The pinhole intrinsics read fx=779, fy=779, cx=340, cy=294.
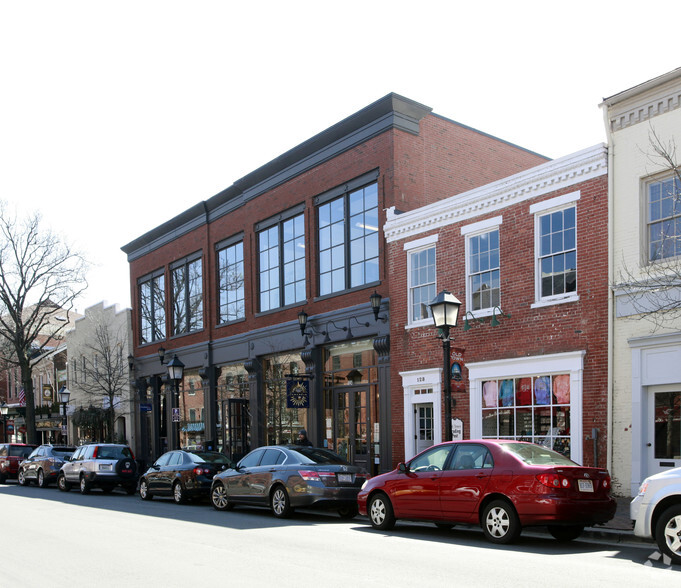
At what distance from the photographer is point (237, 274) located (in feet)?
94.5

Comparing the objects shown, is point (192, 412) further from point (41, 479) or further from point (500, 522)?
point (500, 522)

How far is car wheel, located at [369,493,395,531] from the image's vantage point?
12641mm

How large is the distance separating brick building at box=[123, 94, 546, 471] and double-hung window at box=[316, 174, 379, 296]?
0.14 feet

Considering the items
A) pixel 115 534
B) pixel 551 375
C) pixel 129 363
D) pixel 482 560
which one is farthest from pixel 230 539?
pixel 129 363

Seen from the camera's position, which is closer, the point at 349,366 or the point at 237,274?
the point at 349,366

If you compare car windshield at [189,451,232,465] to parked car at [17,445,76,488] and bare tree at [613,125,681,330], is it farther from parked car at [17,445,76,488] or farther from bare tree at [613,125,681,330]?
bare tree at [613,125,681,330]

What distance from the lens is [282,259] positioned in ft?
85.0

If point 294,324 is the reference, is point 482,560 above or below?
below

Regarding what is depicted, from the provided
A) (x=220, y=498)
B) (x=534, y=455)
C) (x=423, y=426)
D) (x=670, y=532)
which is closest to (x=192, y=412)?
(x=423, y=426)

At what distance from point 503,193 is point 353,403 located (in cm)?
787

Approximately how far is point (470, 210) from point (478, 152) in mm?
6090

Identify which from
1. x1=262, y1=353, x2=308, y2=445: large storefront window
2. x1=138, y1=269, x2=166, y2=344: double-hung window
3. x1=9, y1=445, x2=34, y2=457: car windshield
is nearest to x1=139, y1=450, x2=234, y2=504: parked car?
x1=262, y1=353, x2=308, y2=445: large storefront window

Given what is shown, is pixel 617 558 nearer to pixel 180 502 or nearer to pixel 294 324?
pixel 180 502

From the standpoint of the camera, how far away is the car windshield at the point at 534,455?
35.4ft
